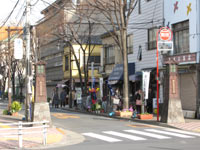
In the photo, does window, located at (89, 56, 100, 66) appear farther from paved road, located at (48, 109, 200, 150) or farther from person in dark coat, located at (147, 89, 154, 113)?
paved road, located at (48, 109, 200, 150)

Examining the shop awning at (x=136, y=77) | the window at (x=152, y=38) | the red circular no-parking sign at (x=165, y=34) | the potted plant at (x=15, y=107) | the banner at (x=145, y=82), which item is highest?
the window at (x=152, y=38)

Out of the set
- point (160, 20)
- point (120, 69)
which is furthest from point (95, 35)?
point (160, 20)

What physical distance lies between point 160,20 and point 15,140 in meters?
16.6

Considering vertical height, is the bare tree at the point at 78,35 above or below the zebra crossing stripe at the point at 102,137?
above

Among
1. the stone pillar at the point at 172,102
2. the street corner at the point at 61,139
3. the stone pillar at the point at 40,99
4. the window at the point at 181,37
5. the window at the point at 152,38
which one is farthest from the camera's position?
the window at the point at 152,38

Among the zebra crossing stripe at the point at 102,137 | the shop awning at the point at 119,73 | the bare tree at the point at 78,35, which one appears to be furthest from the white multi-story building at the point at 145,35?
the zebra crossing stripe at the point at 102,137

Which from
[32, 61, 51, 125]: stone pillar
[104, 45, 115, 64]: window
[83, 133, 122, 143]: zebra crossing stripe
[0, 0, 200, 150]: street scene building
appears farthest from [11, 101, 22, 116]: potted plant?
[104, 45, 115, 64]: window

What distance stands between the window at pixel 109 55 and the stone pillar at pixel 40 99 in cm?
1802

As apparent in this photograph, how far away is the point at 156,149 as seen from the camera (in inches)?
466

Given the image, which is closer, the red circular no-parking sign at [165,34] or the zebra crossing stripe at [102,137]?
the zebra crossing stripe at [102,137]

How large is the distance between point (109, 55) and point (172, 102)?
1866 centimetres

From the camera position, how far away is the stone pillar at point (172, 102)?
20062mm

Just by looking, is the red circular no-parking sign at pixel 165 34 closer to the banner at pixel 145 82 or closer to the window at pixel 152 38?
the banner at pixel 145 82

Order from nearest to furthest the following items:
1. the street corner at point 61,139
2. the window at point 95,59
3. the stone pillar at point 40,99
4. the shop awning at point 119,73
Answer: the street corner at point 61,139 < the stone pillar at point 40,99 < the shop awning at point 119,73 < the window at point 95,59
